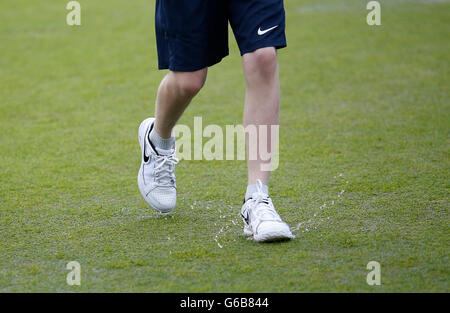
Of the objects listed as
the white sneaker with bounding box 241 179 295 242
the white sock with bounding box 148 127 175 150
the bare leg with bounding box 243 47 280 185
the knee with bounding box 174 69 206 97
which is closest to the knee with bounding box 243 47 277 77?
the bare leg with bounding box 243 47 280 185

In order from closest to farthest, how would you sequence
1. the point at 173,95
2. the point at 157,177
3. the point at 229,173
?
the point at 173,95 < the point at 157,177 < the point at 229,173

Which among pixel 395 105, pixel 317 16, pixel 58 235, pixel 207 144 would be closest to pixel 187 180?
pixel 207 144

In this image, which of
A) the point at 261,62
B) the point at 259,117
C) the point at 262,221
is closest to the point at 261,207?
the point at 262,221

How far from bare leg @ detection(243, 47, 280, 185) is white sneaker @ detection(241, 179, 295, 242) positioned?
65 mm

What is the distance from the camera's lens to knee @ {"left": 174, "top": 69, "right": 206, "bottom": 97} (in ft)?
9.89

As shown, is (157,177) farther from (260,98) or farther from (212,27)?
(212,27)

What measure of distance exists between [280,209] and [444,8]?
6.91 metres

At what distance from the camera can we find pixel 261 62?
2861mm

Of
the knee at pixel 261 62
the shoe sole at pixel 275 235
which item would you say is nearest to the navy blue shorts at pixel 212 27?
the knee at pixel 261 62

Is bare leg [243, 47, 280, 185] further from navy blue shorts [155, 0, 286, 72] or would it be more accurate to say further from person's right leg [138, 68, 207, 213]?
person's right leg [138, 68, 207, 213]

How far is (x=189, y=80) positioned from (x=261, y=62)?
350 mm

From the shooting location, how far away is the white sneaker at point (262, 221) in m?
2.76

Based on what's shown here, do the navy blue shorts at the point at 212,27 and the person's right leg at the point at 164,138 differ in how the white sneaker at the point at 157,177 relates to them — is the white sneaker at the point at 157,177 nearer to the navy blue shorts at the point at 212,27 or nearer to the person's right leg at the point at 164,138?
the person's right leg at the point at 164,138
